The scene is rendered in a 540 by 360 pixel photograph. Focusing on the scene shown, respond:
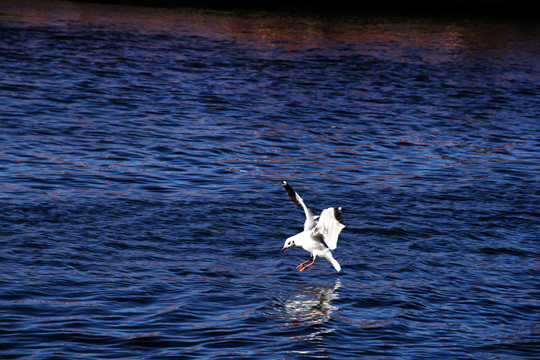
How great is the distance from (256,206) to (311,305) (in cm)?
480

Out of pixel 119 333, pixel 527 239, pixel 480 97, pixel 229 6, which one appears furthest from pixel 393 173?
pixel 229 6

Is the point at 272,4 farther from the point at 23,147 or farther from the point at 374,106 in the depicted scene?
the point at 23,147

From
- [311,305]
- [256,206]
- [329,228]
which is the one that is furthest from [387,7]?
[311,305]

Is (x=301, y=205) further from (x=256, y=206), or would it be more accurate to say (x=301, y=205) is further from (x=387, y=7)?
(x=387, y=7)

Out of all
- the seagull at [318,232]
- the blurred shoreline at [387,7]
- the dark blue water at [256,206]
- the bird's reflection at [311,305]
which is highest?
the blurred shoreline at [387,7]

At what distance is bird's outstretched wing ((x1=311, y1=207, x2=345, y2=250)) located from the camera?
35.3ft

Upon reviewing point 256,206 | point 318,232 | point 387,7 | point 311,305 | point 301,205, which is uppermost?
point 387,7

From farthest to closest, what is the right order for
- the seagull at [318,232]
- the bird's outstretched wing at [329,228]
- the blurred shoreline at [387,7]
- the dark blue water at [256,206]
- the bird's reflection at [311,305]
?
the blurred shoreline at [387,7]
the seagull at [318,232]
the bird's outstretched wing at [329,228]
the bird's reflection at [311,305]
the dark blue water at [256,206]

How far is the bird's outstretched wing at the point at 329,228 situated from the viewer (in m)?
10.8

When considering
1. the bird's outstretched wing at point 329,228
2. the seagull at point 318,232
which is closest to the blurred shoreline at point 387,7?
the seagull at point 318,232

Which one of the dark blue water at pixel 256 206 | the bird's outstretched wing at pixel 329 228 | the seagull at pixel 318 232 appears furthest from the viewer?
the seagull at pixel 318 232

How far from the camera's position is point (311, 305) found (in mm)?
10867

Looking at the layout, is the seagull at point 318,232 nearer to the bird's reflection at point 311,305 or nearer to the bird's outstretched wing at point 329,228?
the bird's outstretched wing at point 329,228

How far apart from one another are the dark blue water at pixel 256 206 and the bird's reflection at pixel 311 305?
0.04 metres
